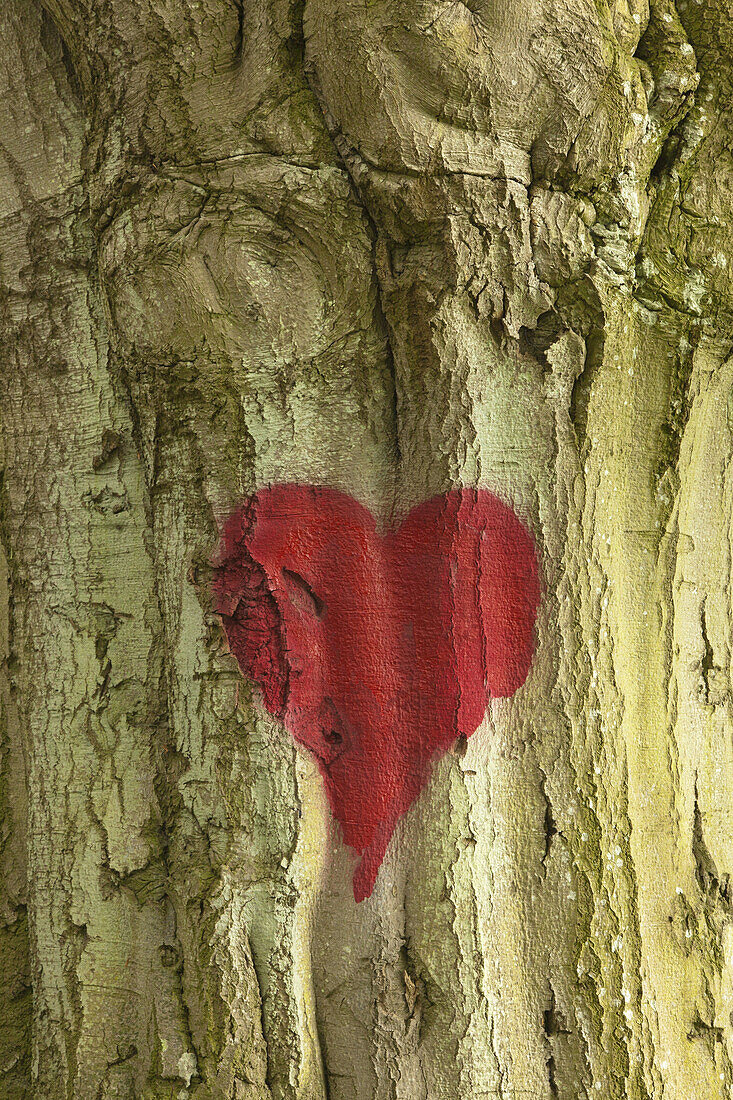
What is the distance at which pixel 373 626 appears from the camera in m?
1.38

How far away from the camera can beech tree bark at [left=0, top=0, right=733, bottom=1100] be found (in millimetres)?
1287

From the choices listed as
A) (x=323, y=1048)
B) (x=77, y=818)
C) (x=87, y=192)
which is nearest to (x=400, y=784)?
(x=323, y=1048)

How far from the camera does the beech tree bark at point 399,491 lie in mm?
1287

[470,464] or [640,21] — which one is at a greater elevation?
[640,21]

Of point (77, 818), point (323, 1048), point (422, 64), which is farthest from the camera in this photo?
point (77, 818)

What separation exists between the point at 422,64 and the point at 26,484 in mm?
904

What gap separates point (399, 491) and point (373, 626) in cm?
21

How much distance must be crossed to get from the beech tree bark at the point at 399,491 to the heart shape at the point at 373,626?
3 centimetres

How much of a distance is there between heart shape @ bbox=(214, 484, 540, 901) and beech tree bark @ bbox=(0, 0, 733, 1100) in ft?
0.10

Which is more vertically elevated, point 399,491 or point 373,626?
point 399,491

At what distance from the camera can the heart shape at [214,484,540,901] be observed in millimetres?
1342

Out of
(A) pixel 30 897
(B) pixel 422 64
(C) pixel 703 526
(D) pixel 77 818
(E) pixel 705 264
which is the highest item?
(B) pixel 422 64

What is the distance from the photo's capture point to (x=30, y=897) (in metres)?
1.50

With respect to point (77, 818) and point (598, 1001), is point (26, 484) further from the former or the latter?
point (598, 1001)
